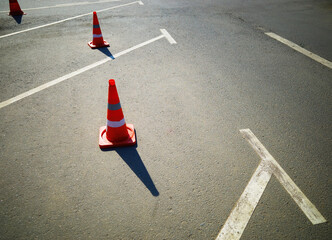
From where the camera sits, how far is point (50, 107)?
347 cm

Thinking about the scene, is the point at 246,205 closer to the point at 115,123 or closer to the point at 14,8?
the point at 115,123

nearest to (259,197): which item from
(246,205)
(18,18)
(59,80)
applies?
(246,205)

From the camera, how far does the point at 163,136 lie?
2.99m

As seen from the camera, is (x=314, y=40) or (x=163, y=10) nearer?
(x=314, y=40)

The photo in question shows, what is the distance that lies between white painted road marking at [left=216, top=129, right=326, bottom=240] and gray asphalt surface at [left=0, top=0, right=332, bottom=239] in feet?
0.20

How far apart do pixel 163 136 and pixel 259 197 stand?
1.43 metres

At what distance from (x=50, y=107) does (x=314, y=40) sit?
6.89 meters

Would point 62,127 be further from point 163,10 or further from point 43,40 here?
point 163,10

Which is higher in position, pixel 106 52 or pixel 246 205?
pixel 106 52

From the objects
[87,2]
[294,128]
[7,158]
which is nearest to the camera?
[7,158]

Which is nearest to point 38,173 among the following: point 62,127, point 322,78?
point 62,127

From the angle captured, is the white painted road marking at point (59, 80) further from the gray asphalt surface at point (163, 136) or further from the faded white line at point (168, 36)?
the faded white line at point (168, 36)

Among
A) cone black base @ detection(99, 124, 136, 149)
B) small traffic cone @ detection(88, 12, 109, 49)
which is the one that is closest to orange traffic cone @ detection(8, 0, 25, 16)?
small traffic cone @ detection(88, 12, 109, 49)

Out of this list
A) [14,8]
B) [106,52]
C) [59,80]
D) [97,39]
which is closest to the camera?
[59,80]
